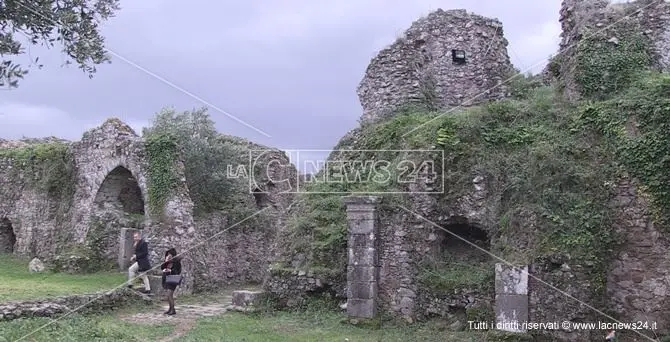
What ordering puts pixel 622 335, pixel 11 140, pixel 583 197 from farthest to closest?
pixel 11 140, pixel 583 197, pixel 622 335

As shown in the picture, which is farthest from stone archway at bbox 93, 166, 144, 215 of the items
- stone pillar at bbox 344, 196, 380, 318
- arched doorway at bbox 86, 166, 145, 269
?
stone pillar at bbox 344, 196, 380, 318

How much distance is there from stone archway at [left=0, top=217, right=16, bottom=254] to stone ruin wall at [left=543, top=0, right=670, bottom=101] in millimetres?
18835

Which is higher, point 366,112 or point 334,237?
point 366,112

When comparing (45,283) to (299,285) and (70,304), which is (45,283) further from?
(299,285)

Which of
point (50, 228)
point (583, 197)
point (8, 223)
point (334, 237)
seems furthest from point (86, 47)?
point (8, 223)

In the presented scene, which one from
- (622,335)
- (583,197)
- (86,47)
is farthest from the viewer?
(583,197)

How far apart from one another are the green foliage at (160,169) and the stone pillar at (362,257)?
20.5 ft

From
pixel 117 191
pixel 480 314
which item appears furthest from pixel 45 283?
pixel 480 314

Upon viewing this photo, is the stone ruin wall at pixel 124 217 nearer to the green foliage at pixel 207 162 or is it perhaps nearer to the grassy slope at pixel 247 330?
the green foliage at pixel 207 162

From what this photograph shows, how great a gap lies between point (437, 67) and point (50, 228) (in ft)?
43.4

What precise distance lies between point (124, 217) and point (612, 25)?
13.9 metres

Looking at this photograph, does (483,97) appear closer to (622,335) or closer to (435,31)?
(435,31)

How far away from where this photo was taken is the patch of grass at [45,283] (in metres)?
13.1

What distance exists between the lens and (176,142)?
1797 centimetres
